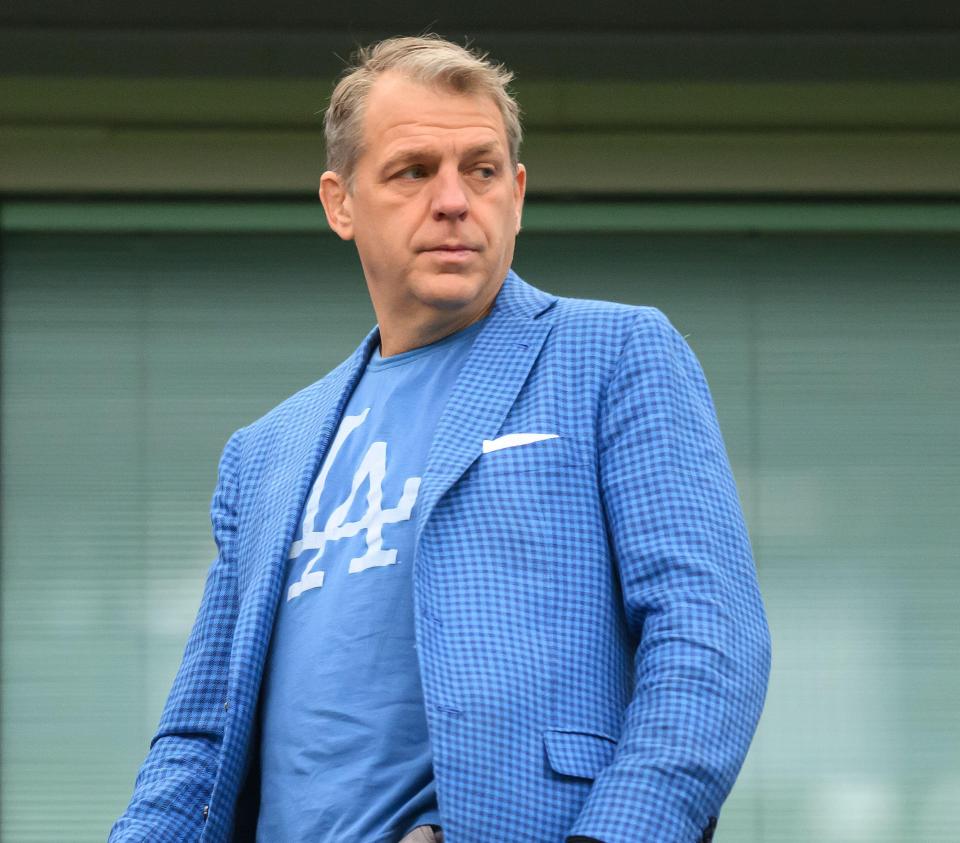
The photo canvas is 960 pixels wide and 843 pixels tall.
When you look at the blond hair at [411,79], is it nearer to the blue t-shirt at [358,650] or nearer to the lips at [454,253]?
the lips at [454,253]

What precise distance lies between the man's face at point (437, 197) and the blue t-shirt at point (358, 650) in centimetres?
10

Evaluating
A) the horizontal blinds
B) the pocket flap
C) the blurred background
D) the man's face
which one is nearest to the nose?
the man's face

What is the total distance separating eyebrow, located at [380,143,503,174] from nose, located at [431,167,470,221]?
27mm

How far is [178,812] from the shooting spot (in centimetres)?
205

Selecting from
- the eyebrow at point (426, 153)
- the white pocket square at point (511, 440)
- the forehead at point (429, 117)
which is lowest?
the white pocket square at point (511, 440)

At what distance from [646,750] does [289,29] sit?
3.56 meters

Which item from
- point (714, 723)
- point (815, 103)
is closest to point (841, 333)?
point (815, 103)

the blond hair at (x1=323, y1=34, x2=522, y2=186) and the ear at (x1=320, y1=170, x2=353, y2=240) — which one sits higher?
the blond hair at (x1=323, y1=34, x2=522, y2=186)

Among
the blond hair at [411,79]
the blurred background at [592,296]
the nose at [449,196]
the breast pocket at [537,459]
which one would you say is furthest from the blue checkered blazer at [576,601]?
the blurred background at [592,296]

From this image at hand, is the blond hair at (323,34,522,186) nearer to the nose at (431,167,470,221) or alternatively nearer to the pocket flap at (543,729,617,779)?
the nose at (431,167,470,221)

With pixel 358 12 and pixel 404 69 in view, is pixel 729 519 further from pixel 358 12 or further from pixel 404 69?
pixel 358 12

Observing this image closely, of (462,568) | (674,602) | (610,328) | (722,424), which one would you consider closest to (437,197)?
(610,328)

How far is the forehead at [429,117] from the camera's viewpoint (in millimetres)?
1979

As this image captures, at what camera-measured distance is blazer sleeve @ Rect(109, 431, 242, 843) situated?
6.70 ft
